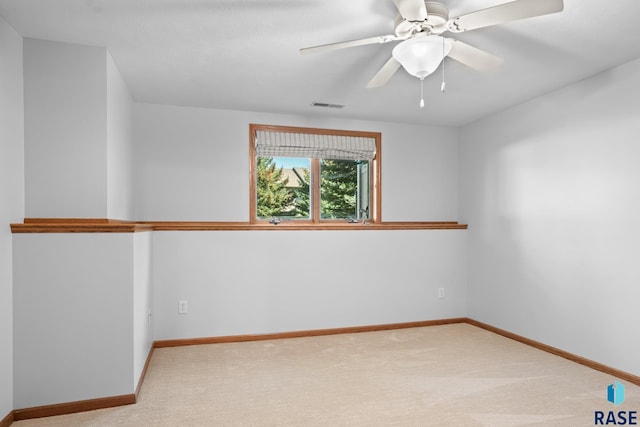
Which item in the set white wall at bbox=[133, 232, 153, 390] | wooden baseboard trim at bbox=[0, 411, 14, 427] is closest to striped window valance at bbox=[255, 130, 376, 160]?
white wall at bbox=[133, 232, 153, 390]

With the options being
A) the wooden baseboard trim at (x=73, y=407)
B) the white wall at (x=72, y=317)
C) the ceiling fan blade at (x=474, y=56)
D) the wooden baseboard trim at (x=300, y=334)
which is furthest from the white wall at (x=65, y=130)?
the ceiling fan blade at (x=474, y=56)

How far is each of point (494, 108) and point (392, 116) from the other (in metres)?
1.04

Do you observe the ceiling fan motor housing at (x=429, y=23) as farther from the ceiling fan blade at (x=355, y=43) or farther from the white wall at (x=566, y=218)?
the white wall at (x=566, y=218)

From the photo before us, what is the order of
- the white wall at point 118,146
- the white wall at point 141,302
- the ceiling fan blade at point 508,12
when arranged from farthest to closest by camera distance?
the white wall at point 118,146
the white wall at point 141,302
the ceiling fan blade at point 508,12

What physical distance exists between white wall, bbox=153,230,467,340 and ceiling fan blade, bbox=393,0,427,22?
8.89 ft

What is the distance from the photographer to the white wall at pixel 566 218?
3.07 metres

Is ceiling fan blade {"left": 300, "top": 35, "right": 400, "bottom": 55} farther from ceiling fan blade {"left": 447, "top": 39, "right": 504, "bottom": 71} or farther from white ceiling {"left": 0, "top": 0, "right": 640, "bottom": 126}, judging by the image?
ceiling fan blade {"left": 447, "top": 39, "right": 504, "bottom": 71}

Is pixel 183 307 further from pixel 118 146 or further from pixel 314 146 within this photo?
pixel 314 146

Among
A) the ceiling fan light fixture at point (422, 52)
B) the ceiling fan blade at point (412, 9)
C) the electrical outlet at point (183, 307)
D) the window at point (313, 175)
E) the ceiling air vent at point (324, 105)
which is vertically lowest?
the electrical outlet at point (183, 307)

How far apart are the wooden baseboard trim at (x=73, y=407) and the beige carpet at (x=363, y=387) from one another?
5 cm

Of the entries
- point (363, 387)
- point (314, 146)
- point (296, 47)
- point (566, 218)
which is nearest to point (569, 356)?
point (566, 218)

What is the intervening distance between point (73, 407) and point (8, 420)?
1.06 ft

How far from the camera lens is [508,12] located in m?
1.81

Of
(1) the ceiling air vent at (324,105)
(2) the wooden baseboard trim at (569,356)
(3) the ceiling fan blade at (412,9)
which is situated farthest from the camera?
(1) the ceiling air vent at (324,105)
